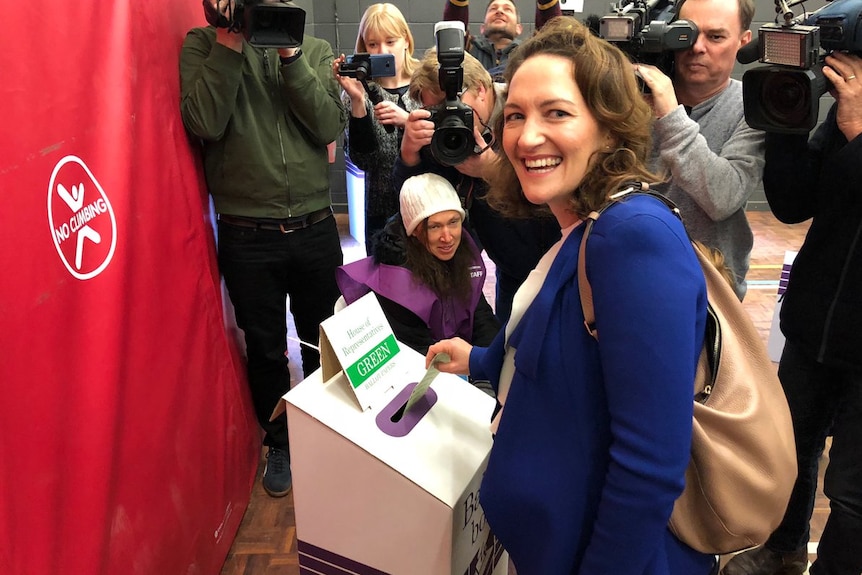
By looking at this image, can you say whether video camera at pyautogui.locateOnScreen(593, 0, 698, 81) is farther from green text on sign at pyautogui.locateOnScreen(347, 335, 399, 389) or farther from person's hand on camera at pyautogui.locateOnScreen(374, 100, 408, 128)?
green text on sign at pyautogui.locateOnScreen(347, 335, 399, 389)

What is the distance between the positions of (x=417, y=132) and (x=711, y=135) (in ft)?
2.34

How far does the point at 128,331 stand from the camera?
4.16 ft

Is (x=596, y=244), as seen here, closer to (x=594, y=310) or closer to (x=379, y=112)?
(x=594, y=310)

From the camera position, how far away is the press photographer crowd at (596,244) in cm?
75

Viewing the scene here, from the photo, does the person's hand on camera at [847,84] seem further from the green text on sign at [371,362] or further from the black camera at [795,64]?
the green text on sign at [371,362]

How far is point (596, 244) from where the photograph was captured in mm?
738

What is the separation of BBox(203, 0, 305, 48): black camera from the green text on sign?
77cm

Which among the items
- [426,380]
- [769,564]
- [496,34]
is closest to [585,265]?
[426,380]

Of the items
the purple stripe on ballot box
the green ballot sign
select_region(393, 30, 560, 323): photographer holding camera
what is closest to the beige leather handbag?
the green ballot sign

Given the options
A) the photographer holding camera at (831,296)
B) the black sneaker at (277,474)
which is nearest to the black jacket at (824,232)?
the photographer holding camera at (831,296)

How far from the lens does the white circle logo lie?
1.05 m

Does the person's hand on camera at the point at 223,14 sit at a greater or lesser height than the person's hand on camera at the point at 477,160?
greater

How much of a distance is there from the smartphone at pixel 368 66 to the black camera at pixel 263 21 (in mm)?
272

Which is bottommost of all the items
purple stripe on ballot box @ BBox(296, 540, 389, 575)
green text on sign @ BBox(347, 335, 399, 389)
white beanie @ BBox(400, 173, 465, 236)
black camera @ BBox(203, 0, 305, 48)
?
purple stripe on ballot box @ BBox(296, 540, 389, 575)
